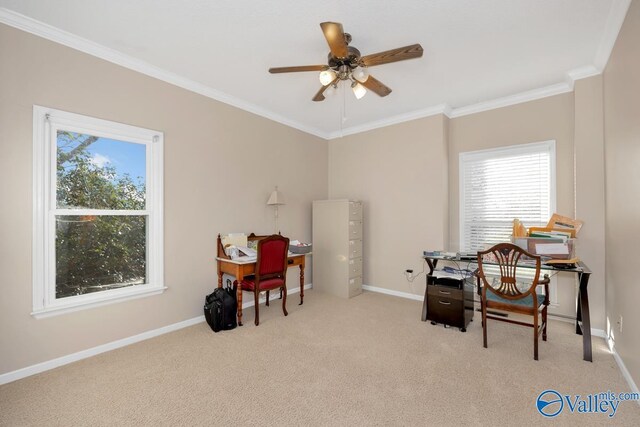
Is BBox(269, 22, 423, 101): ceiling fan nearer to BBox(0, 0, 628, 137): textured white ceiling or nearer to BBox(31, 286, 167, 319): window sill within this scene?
BBox(0, 0, 628, 137): textured white ceiling

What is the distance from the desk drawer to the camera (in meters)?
4.30

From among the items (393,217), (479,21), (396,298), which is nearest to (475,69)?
(479,21)

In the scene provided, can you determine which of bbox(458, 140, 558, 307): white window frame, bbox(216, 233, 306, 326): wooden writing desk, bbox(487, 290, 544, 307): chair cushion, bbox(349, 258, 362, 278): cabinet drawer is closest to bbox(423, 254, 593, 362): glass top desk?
bbox(487, 290, 544, 307): chair cushion

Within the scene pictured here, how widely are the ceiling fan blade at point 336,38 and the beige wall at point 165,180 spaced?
196 cm

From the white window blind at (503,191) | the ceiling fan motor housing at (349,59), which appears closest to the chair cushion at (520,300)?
the white window blind at (503,191)

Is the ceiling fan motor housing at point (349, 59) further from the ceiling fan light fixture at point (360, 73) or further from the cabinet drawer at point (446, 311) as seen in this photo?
the cabinet drawer at point (446, 311)

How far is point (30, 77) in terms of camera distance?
7.34ft

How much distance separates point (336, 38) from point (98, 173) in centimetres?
237

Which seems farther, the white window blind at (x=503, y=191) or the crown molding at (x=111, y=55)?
the white window blind at (x=503, y=191)

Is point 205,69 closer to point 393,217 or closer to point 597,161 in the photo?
point 393,217

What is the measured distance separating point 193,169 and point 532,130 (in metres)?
4.05

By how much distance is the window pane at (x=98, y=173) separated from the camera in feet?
7.97

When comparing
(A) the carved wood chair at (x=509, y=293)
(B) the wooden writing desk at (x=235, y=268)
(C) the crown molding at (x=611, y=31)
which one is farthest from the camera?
(B) the wooden writing desk at (x=235, y=268)

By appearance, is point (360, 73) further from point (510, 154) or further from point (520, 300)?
point (510, 154)
